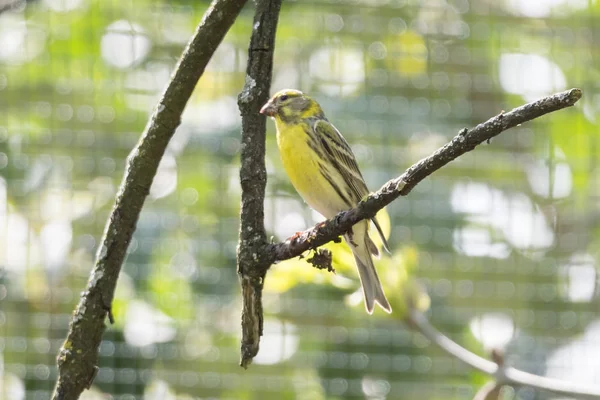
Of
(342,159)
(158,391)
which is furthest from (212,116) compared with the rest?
(342,159)

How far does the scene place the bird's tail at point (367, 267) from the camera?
147 centimetres

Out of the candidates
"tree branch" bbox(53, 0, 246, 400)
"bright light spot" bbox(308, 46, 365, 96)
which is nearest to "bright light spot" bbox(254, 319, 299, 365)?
"bright light spot" bbox(308, 46, 365, 96)

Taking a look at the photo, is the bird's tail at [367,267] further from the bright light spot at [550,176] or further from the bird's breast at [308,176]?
the bright light spot at [550,176]

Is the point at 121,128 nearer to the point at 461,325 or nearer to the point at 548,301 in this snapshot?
the point at 461,325

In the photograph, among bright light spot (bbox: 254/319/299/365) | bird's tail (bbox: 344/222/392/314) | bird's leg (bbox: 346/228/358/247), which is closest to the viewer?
bird's leg (bbox: 346/228/358/247)

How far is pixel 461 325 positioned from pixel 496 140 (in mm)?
583

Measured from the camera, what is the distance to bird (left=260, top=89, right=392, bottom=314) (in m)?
1.49

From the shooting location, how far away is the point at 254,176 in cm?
92

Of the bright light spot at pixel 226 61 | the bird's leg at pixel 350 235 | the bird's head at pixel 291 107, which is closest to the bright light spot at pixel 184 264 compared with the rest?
the bright light spot at pixel 226 61

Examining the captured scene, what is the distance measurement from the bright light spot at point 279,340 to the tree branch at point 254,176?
150 cm

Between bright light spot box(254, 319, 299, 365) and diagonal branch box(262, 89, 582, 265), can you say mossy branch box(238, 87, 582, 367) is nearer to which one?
diagonal branch box(262, 89, 582, 265)

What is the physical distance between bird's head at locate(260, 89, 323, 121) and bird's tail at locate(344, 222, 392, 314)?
27 cm

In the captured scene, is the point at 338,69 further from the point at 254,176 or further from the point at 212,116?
the point at 254,176

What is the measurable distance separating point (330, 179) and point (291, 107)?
0.23 metres
